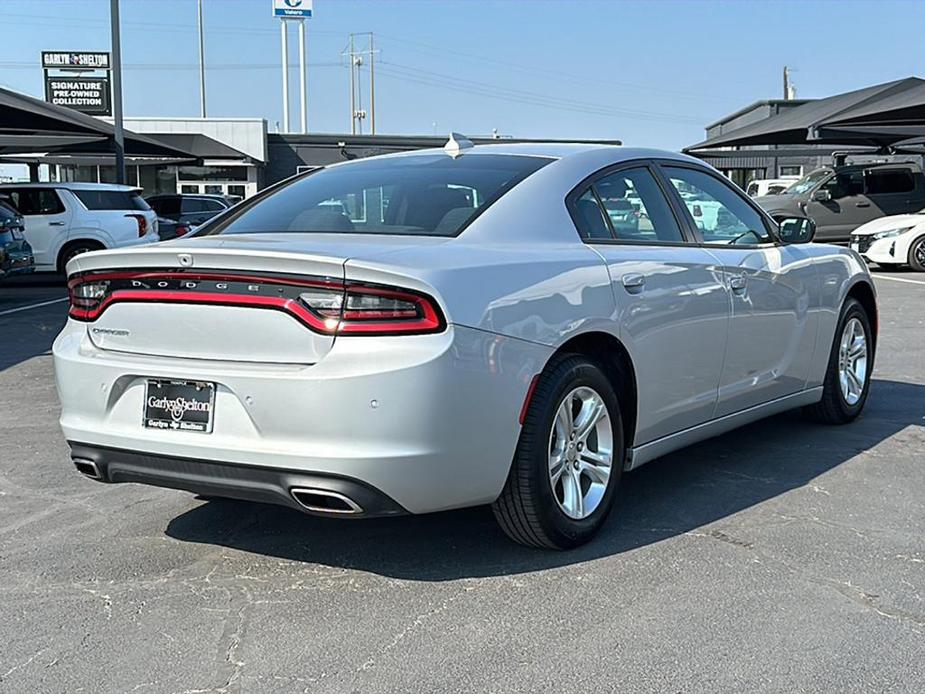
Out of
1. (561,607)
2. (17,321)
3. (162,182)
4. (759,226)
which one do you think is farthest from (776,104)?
(561,607)

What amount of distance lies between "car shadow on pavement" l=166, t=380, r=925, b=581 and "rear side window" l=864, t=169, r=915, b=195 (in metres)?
18.5

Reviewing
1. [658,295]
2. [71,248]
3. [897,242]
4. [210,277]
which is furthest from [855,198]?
[210,277]

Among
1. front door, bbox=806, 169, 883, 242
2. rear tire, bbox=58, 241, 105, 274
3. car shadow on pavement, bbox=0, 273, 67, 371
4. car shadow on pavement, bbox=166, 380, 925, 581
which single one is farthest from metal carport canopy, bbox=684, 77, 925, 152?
car shadow on pavement, bbox=166, 380, 925, 581

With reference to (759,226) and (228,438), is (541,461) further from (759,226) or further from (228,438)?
(759,226)

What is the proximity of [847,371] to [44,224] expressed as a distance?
46.0 ft

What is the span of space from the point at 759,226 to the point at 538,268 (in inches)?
85.3

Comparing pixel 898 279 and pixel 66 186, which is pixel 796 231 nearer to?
pixel 898 279

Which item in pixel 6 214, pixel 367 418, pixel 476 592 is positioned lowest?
pixel 476 592

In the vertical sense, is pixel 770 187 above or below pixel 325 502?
above

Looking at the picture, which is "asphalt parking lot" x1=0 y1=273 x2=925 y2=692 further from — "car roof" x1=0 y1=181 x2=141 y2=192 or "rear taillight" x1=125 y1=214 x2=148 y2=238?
"car roof" x1=0 y1=181 x2=141 y2=192

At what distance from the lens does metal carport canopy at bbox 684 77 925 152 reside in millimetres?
21203

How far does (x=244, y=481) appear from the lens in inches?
137

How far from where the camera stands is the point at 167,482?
3672 mm

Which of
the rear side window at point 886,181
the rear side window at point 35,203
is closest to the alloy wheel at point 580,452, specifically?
the rear side window at point 35,203
